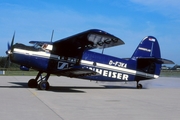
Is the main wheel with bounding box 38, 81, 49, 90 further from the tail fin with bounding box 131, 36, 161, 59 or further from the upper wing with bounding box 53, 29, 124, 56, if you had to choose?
the tail fin with bounding box 131, 36, 161, 59

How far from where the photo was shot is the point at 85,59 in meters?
14.8

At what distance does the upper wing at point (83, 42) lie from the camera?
39.0ft

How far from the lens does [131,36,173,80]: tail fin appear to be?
16500mm

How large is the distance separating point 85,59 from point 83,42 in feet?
5.34

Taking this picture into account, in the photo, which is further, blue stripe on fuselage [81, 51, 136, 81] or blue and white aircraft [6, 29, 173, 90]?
blue stripe on fuselage [81, 51, 136, 81]

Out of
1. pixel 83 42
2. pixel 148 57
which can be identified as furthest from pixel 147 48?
pixel 83 42

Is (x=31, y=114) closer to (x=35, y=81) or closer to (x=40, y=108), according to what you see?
(x=40, y=108)

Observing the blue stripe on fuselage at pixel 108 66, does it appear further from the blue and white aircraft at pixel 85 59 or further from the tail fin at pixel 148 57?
the tail fin at pixel 148 57

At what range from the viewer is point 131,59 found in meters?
16.6

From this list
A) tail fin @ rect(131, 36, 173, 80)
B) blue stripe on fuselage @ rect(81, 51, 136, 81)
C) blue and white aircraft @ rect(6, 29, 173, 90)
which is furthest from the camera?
tail fin @ rect(131, 36, 173, 80)

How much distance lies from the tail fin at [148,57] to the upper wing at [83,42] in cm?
286

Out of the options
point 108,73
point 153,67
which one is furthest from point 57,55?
point 153,67

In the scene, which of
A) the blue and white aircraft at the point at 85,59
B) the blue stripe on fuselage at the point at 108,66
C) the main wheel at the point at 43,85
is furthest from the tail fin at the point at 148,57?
the main wheel at the point at 43,85

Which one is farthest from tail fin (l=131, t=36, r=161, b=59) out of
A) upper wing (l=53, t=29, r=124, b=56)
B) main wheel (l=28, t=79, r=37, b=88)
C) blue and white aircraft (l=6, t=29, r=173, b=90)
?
main wheel (l=28, t=79, r=37, b=88)
